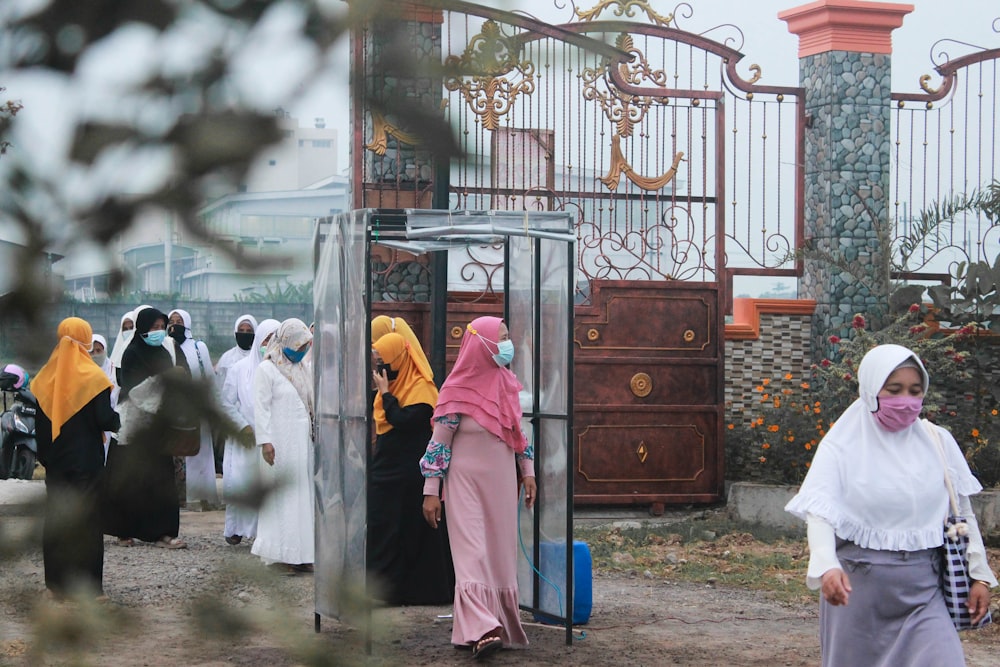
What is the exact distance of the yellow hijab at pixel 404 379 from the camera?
19.7 ft

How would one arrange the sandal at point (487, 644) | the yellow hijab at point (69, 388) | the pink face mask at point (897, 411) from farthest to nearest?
the sandal at point (487, 644)
the yellow hijab at point (69, 388)
the pink face mask at point (897, 411)

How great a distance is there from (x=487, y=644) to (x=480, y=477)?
2.16ft

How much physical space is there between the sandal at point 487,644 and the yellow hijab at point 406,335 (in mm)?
1287

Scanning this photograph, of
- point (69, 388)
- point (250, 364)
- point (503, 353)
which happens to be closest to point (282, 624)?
point (69, 388)

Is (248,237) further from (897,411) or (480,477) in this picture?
(480,477)

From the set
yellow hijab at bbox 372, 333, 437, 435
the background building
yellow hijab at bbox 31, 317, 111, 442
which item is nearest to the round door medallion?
yellow hijab at bbox 372, 333, 437, 435

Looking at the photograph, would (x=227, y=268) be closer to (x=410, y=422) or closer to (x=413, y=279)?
(x=410, y=422)

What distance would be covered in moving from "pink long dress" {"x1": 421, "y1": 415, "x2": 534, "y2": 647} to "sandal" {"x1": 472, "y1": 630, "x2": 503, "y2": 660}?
0.37 ft

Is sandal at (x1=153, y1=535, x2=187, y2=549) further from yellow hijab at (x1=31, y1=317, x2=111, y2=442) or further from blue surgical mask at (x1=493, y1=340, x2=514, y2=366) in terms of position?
blue surgical mask at (x1=493, y1=340, x2=514, y2=366)

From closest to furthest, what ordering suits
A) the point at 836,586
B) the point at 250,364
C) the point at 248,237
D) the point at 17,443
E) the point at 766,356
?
the point at 248,237 < the point at 836,586 < the point at 250,364 < the point at 17,443 < the point at 766,356

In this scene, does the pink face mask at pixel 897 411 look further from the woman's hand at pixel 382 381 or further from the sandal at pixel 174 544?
the sandal at pixel 174 544

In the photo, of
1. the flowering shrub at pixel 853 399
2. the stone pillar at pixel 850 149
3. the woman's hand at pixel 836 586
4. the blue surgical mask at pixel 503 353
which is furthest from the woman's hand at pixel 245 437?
the stone pillar at pixel 850 149

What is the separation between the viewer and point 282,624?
4.37 ft

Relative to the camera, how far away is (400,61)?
116 cm
